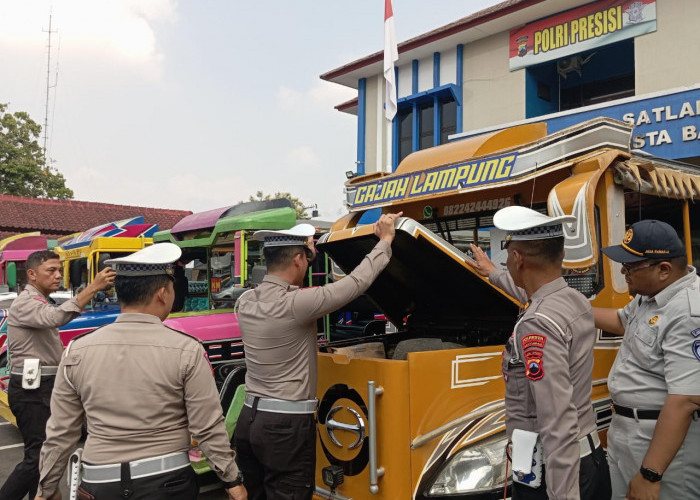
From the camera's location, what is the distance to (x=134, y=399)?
225cm

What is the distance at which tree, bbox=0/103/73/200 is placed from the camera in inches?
1057

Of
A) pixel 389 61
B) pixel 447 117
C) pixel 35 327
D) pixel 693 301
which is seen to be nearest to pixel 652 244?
pixel 693 301

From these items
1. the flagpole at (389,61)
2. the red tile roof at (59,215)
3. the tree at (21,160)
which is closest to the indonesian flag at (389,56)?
the flagpole at (389,61)

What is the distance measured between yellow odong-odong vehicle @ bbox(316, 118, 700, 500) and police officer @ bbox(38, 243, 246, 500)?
76 centimetres

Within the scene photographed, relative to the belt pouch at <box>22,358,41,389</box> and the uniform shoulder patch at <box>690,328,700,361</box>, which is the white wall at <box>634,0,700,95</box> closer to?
the uniform shoulder patch at <box>690,328,700,361</box>

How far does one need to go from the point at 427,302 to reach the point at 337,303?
1501 millimetres

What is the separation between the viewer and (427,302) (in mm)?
4113

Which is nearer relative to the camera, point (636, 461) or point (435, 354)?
point (636, 461)

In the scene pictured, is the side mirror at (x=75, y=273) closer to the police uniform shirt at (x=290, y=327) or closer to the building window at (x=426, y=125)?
the police uniform shirt at (x=290, y=327)

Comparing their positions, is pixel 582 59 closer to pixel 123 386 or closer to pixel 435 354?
pixel 435 354

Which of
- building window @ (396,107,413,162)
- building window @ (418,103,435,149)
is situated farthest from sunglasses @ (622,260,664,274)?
building window @ (396,107,413,162)

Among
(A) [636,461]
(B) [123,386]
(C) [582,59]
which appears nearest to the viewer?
(B) [123,386]

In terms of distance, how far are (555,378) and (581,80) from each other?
595 inches

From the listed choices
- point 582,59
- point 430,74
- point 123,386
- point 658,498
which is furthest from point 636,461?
point 430,74
